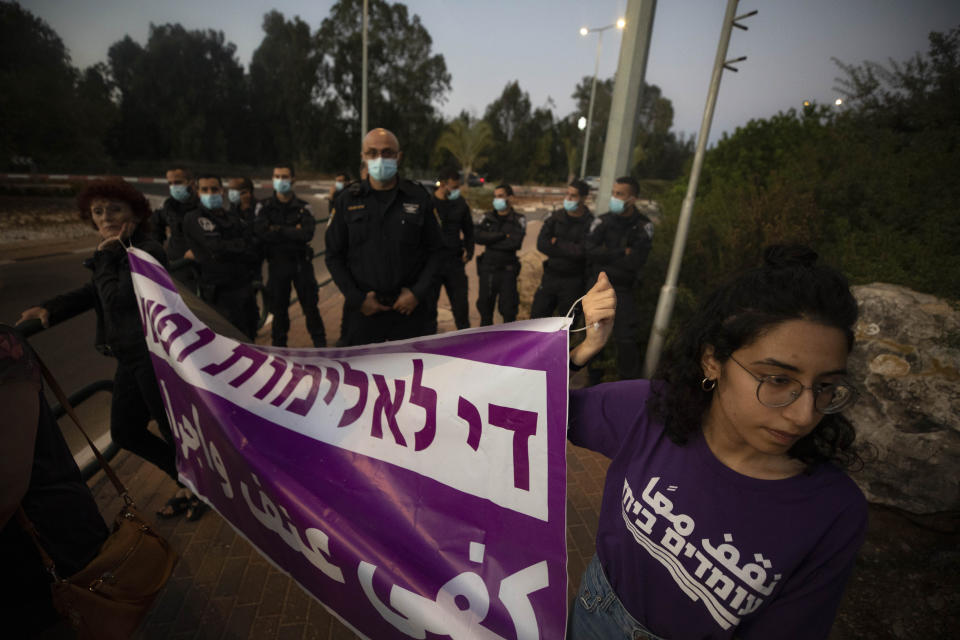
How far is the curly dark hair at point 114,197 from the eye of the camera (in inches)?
111

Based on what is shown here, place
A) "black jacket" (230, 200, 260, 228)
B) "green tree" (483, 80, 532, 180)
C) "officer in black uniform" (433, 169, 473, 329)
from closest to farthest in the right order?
"black jacket" (230, 200, 260, 228) → "officer in black uniform" (433, 169, 473, 329) → "green tree" (483, 80, 532, 180)

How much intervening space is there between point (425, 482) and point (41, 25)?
38.5 meters

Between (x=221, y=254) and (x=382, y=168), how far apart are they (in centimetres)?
227

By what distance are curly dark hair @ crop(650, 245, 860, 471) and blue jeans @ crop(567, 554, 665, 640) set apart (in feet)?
1.74

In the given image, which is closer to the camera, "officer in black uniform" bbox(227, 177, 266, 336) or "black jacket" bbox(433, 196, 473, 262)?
"officer in black uniform" bbox(227, 177, 266, 336)

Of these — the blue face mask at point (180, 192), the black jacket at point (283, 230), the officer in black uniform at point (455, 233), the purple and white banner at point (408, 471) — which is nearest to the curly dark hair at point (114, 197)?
the purple and white banner at point (408, 471)

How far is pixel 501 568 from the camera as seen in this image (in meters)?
1.38

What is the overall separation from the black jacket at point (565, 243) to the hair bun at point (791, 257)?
417 centimetres

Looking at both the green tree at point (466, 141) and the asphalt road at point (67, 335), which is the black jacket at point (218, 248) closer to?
the asphalt road at point (67, 335)

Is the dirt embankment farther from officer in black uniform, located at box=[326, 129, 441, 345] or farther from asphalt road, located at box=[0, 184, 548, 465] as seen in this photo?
officer in black uniform, located at box=[326, 129, 441, 345]

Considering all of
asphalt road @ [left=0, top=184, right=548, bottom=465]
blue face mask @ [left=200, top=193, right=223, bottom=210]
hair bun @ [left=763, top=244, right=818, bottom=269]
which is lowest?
asphalt road @ [left=0, top=184, right=548, bottom=465]

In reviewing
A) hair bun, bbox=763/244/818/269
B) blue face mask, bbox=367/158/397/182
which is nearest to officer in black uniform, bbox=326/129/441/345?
blue face mask, bbox=367/158/397/182

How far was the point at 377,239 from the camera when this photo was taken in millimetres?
3648

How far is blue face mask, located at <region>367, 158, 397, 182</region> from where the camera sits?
3.60 metres
